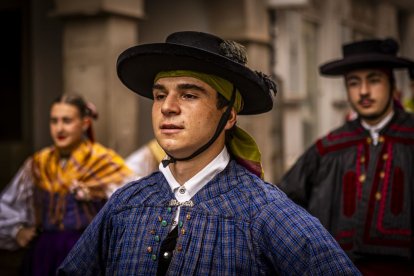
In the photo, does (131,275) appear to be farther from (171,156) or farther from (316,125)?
(316,125)

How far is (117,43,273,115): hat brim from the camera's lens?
2303 millimetres

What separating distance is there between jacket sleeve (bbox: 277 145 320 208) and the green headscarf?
184 cm

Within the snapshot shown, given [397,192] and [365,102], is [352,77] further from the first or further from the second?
[397,192]

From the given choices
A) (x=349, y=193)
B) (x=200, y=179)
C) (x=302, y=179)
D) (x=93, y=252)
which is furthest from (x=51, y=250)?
(x=200, y=179)

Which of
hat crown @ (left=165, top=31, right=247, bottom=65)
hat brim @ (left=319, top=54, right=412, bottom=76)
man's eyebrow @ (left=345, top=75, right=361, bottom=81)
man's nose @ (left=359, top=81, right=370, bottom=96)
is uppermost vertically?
hat brim @ (left=319, top=54, right=412, bottom=76)

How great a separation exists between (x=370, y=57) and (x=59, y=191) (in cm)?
235

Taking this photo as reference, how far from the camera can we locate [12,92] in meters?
7.54

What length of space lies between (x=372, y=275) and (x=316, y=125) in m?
8.97

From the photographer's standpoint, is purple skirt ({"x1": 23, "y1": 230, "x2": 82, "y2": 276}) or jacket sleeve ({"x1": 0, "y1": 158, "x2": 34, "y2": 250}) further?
jacket sleeve ({"x1": 0, "y1": 158, "x2": 34, "y2": 250})

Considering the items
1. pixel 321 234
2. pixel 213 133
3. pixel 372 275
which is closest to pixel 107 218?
pixel 213 133

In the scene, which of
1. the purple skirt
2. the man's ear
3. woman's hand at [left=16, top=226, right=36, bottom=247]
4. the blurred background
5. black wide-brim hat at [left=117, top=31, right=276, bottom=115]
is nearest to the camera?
black wide-brim hat at [left=117, top=31, right=276, bottom=115]

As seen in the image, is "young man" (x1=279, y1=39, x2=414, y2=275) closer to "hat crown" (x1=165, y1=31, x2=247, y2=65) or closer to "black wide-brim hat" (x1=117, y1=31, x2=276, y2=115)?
"black wide-brim hat" (x1=117, y1=31, x2=276, y2=115)

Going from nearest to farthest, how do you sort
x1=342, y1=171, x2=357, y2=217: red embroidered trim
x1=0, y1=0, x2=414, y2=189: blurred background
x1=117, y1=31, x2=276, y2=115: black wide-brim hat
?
x1=117, y1=31, x2=276, y2=115: black wide-brim hat < x1=342, y1=171, x2=357, y2=217: red embroidered trim < x1=0, y1=0, x2=414, y2=189: blurred background

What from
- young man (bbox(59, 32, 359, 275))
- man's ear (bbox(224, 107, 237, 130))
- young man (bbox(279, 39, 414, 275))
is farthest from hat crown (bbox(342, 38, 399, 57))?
man's ear (bbox(224, 107, 237, 130))
